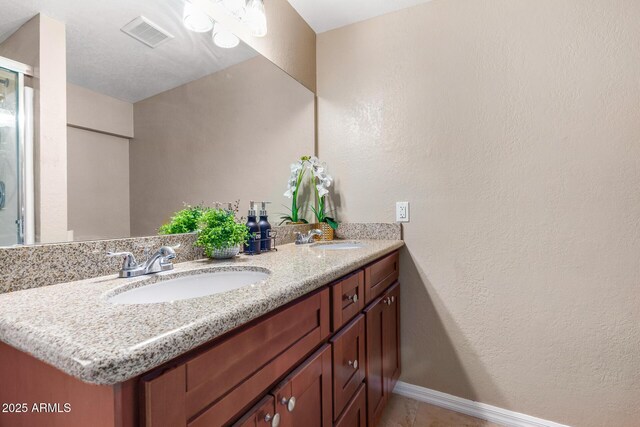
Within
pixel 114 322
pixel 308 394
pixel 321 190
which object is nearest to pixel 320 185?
pixel 321 190

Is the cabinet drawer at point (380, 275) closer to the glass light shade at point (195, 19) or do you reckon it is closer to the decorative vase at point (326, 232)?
the decorative vase at point (326, 232)

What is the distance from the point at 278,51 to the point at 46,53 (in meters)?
1.13

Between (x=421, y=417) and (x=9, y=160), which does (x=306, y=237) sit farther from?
(x=9, y=160)

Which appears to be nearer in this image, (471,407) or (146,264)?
(146,264)

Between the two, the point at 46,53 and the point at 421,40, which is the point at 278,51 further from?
the point at 46,53

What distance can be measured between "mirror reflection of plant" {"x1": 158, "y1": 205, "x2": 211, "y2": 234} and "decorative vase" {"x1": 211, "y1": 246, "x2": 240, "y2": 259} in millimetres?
131

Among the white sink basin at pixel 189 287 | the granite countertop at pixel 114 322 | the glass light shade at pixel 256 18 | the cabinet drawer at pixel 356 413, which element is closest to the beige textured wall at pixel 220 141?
the glass light shade at pixel 256 18

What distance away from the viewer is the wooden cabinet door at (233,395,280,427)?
60 cm

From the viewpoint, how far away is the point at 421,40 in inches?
66.2

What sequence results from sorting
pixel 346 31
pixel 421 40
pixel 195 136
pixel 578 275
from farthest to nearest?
pixel 346 31, pixel 421 40, pixel 578 275, pixel 195 136

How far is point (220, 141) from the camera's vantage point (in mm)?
1338

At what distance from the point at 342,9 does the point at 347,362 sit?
1812 millimetres

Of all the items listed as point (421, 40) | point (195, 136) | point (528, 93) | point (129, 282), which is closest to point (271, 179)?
point (195, 136)

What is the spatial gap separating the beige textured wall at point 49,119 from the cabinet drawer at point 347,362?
834mm
